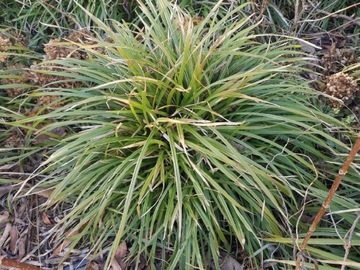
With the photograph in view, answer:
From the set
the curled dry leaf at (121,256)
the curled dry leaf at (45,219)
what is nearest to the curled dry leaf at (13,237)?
the curled dry leaf at (45,219)

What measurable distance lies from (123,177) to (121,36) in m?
0.68

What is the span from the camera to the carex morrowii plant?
6.12 ft

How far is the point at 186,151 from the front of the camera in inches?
71.2

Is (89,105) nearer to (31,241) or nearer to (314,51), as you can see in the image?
(31,241)

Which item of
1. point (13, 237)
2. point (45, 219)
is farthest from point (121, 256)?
point (13, 237)

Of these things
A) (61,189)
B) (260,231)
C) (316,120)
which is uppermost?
(316,120)

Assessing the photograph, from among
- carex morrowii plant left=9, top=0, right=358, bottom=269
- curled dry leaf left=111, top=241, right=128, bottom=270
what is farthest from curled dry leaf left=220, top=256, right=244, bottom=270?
curled dry leaf left=111, top=241, right=128, bottom=270

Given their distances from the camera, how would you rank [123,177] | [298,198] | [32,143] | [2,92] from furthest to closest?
1. [2,92]
2. [32,143]
3. [298,198]
4. [123,177]

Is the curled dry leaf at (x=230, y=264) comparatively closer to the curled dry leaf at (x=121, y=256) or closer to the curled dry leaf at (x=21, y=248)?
the curled dry leaf at (x=121, y=256)

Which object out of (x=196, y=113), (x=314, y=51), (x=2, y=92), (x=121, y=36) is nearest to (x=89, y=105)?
(x=121, y=36)

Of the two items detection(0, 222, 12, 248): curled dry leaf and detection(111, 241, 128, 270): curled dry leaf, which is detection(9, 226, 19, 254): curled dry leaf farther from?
detection(111, 241, 128, 270): curled dry leaf

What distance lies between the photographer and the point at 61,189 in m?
1.92

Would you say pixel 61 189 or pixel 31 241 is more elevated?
pixel 61 189

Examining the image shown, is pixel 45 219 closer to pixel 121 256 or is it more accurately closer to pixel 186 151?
pixel 121 256
